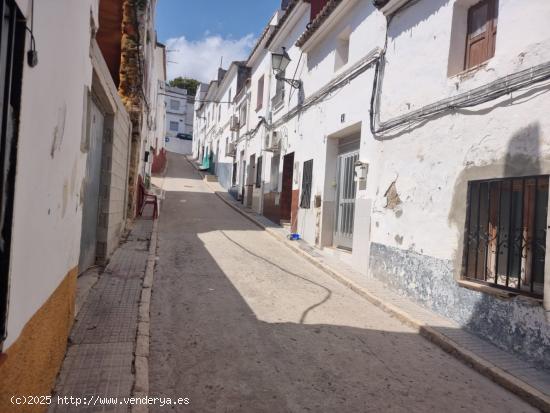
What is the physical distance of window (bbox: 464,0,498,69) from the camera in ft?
18.1

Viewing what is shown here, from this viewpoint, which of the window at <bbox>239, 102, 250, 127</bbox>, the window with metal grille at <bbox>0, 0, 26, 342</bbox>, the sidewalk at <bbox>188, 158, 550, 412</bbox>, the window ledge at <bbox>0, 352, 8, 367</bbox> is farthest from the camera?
the window at <bbox>239, 102, 250, 127</bbox>

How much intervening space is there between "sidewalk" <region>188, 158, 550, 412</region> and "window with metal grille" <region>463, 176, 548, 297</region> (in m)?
0.67

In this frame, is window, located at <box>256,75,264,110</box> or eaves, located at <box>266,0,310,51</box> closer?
eaves, located at <box>266,0,310,51</box>

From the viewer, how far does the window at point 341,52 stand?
9.95m

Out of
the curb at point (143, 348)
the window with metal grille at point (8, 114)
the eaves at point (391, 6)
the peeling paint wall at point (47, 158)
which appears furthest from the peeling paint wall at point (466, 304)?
the window with metal grille at point (8, 114)

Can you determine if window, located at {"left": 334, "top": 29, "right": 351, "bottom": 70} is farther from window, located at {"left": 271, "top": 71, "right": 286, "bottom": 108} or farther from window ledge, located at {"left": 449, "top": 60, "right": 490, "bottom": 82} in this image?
window ledge, located at {"left": 449, "top": 60, "right": 490, "bottom": 82}

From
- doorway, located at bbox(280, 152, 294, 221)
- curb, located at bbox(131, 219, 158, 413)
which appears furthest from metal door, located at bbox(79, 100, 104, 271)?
doorway, located at bbox(280, 152, 294, 221)

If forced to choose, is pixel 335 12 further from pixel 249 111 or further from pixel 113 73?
pixel 249 111

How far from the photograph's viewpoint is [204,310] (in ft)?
18.1

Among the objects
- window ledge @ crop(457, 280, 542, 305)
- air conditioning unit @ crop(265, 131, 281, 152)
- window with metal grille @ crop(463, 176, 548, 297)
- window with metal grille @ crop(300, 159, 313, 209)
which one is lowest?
window ledge @ crop(457, 280, 542, 305)

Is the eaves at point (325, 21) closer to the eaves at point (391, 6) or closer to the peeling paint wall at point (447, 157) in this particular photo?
the eaves at point (391, 6)

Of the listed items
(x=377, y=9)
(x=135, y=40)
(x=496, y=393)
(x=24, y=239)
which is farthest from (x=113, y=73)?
(x=496, y=393)

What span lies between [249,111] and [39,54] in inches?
671

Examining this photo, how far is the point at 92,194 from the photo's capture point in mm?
6633
